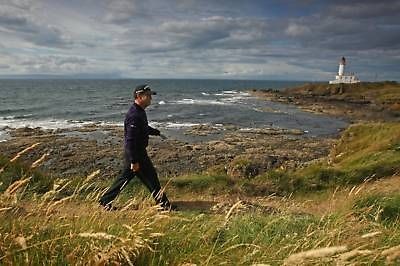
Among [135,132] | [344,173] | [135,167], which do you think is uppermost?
[135,132]

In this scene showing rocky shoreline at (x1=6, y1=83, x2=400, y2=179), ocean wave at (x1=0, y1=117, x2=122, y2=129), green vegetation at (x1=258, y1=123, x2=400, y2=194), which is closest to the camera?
green vegetation at (x1=258, y1=123, x2=400, y2=194)

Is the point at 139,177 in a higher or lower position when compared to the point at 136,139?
lower

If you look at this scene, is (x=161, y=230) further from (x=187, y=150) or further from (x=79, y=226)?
(x=187, y=150)

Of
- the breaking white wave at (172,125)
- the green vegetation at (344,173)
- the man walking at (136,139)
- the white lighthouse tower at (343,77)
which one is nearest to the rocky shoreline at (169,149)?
the breaking white wave at (172,125)

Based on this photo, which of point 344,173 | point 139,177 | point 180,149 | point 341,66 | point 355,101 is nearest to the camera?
point 139,177

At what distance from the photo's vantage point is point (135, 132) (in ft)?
25.0

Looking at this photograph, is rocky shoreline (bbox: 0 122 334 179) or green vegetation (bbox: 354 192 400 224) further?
rocky shoreline (bbox: 0 122 334 179)

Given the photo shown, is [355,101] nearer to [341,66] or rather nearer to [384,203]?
[341,66]

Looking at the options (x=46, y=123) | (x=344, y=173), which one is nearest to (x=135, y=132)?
(x=344, y=173)

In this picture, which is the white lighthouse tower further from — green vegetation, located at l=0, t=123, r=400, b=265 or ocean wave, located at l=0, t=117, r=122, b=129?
green vegetation, located at l=0, t=123, r=400, b=265

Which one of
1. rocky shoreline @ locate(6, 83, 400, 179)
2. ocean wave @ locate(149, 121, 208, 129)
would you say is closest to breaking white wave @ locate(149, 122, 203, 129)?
ocean wave @ locate(149, 121, 208, 129)

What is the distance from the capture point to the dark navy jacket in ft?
24.8

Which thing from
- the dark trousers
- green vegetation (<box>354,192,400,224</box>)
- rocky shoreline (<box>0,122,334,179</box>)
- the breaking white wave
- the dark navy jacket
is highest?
the dark navy jacket

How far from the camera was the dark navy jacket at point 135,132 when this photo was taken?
24.8 feet
